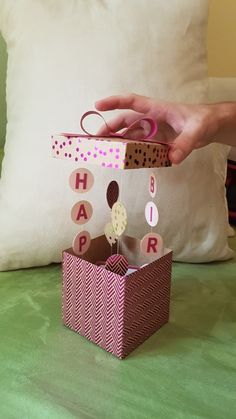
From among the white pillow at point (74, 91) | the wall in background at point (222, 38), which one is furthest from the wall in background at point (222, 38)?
the white pillow at point (74, 91)

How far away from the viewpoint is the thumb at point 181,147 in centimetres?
65

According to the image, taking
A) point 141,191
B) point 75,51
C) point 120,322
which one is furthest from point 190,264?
point 75,51

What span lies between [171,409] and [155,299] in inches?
7.2

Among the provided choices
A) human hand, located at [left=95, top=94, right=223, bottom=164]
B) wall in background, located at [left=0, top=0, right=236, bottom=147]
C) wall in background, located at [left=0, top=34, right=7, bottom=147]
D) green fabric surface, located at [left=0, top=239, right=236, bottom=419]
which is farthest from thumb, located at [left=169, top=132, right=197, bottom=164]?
wall in background, located at [left=0, top=0, right=236, bottom=147]

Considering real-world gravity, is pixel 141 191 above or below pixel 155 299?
above

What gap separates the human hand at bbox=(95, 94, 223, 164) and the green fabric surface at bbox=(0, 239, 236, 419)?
270 mm

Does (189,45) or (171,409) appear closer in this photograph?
(171,409)

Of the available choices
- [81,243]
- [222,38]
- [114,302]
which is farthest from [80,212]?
[222,38]

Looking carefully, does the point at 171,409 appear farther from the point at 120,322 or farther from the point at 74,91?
the point at 74,91

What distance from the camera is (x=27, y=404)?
0.48m

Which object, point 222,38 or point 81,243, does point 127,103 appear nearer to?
point 81,243

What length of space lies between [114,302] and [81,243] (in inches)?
5.0

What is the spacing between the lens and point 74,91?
2.60ft

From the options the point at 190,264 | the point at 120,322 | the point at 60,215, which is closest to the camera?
the point at 120,322
